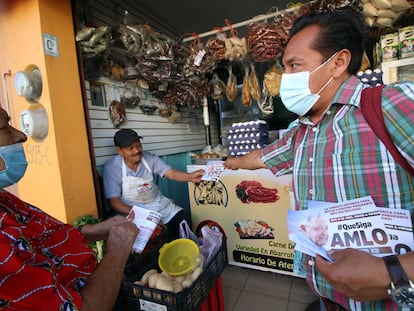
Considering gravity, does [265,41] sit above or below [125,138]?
above

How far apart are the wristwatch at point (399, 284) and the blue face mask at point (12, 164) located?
144 centimetres

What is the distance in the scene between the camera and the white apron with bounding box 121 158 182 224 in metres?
2.52

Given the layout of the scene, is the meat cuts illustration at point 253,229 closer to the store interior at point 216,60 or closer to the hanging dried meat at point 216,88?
the store interior at point 216,60

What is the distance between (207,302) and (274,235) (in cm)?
104

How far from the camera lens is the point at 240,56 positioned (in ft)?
8.70

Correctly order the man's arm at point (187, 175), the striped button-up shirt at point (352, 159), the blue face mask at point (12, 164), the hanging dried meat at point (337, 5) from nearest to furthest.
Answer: the striped button-up shirt at point (352, 159), the blue face mask at point (12, 164), the hanging dried meat at point (337, 5), the man's arm at point (187, 175)

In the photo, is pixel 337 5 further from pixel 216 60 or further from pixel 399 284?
pixel 399 284

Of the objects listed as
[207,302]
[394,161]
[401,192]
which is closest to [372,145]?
[394,161]

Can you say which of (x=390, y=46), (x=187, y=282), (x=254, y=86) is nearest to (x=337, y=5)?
(x=390, y=46)

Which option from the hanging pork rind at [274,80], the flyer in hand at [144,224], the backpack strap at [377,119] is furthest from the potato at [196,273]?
the hanging pork rind at [274,80]

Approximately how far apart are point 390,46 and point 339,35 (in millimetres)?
2132

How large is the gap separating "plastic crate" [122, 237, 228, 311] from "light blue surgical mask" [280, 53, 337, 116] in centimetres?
127

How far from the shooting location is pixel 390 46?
242 cm

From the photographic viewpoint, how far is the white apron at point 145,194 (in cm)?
252
